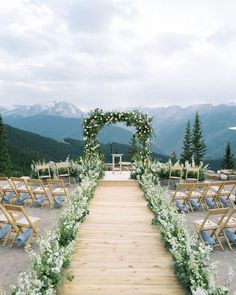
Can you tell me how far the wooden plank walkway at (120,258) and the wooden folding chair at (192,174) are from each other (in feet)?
16.9

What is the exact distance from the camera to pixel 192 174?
49.6 ft

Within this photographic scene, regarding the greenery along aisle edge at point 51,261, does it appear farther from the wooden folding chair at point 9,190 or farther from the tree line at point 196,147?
the tree line at point 196,147

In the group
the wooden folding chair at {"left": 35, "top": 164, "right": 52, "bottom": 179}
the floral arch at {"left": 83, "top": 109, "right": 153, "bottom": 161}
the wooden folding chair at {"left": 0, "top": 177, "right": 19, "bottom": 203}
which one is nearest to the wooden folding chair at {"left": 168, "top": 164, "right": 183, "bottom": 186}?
the floral arch at {"left": 83, "top": 109, "right": 153, "bottom": 161}

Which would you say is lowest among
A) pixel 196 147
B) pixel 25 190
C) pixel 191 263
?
pixel 196 147

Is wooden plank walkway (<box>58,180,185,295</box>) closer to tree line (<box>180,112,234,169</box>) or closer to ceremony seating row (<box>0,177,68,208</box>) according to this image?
ceremony seating row (<box>0,177,68,208</box>)

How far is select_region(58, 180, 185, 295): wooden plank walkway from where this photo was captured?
5.16 meters

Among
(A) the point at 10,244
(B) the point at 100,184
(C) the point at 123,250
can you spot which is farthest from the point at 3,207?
(B) the point at 100,184

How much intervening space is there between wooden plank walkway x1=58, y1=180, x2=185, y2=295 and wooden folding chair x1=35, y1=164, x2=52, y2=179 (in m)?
5.64

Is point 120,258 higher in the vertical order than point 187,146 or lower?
higher

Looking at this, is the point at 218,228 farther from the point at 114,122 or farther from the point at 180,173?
the point at 114,122

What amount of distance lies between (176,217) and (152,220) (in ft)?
4.95

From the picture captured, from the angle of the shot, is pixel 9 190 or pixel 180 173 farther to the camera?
pixel 180 173

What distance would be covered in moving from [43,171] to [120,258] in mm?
9627

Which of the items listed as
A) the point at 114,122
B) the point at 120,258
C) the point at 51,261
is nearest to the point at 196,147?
the point at 114,122
